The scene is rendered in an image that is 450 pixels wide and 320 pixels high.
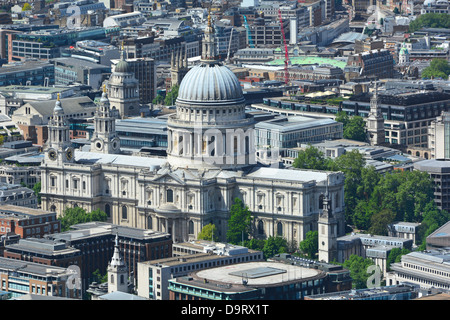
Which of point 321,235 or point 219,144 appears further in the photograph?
point 219,144

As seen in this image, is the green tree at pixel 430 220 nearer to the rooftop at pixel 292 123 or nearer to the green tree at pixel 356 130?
the rooftop at pixel 292 123

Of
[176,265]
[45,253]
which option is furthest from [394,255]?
[45,253]

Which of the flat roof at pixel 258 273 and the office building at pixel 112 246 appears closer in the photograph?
the flat roof at pixel 258 273

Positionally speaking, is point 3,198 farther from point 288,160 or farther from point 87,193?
point 288,160

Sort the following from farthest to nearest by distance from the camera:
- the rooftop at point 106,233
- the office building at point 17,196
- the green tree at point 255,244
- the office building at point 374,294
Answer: the office building at point 17,196, the green tree at point 255,244, the rooftop at point 106,233, the office building at point 374,294

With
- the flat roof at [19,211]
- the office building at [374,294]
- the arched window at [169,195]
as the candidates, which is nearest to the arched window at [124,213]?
the arched window at [169,195]

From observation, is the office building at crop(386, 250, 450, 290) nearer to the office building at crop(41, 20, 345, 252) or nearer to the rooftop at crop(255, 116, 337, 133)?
the office building at crop(41, 20, 345, 252)
